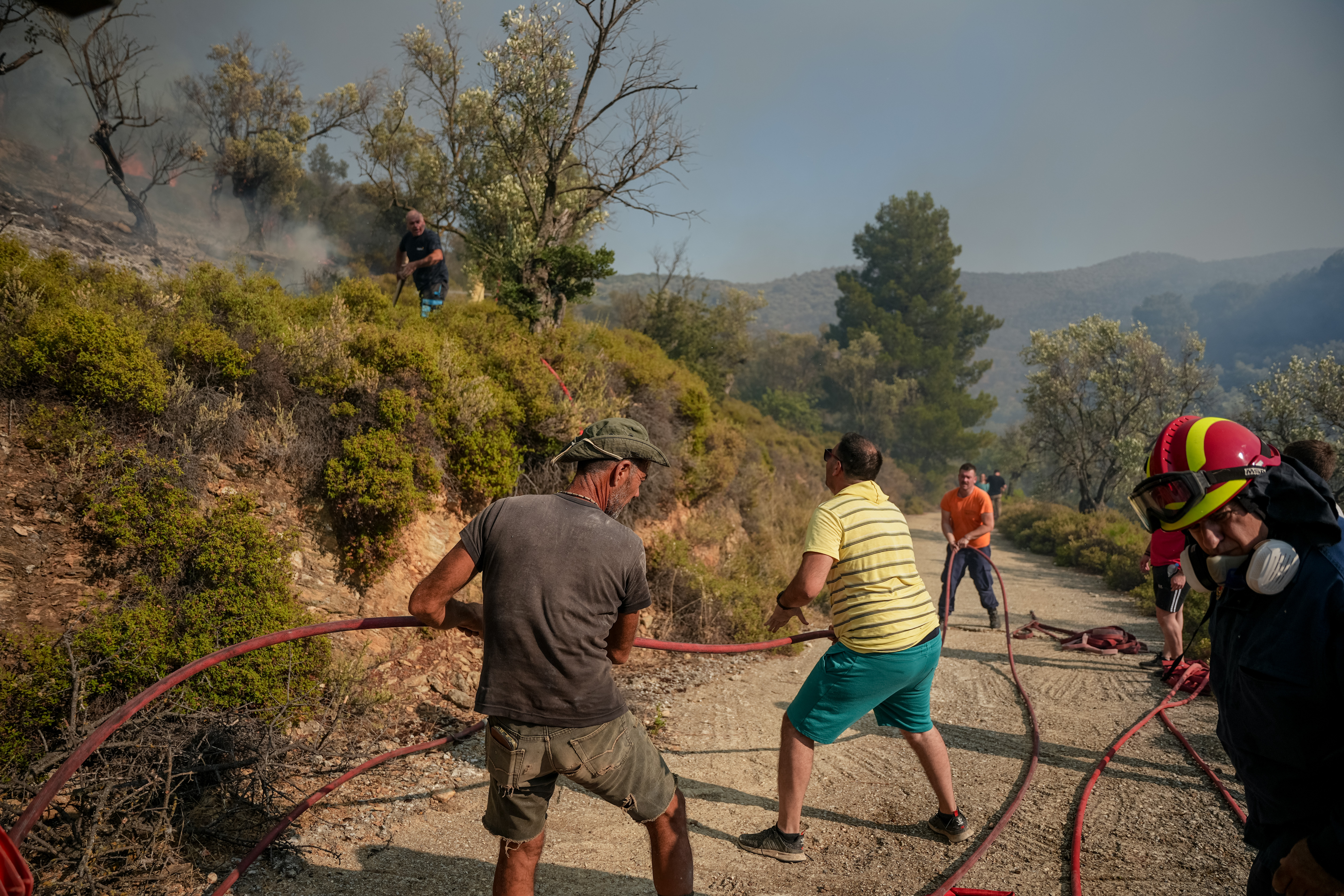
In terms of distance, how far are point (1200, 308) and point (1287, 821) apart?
256 m

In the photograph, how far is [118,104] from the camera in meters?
17.8

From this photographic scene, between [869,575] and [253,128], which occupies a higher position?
[253,128]

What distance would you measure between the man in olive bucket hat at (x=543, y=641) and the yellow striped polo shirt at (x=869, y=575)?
1235mm

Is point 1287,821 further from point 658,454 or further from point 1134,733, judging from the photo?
point 1134,733

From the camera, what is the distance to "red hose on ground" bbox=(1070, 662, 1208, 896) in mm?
3402

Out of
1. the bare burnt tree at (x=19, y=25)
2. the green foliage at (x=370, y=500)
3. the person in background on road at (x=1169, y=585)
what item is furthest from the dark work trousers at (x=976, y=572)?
the bare burnt tree at (x=19, y=25)

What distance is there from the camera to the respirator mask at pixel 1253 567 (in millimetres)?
1763

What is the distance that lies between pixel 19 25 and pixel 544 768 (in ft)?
68.9

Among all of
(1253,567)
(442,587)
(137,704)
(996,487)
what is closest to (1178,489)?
(1253,567)

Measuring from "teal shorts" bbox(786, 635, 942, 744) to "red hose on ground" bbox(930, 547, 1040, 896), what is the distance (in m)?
0.72

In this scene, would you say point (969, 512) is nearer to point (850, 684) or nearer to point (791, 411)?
point (850, 684)

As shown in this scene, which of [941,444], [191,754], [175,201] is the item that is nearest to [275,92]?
[175,201]

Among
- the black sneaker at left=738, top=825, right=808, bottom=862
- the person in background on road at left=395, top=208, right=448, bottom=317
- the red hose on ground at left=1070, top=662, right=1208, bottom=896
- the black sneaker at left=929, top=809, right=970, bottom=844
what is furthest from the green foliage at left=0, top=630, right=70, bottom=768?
the person in background on road at left=395, top=208, right=448, bottom=317

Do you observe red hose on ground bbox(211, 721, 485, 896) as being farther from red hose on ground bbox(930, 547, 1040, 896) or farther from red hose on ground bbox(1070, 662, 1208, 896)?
red hose on ground bbox(1070, 662, 1208, 896)
